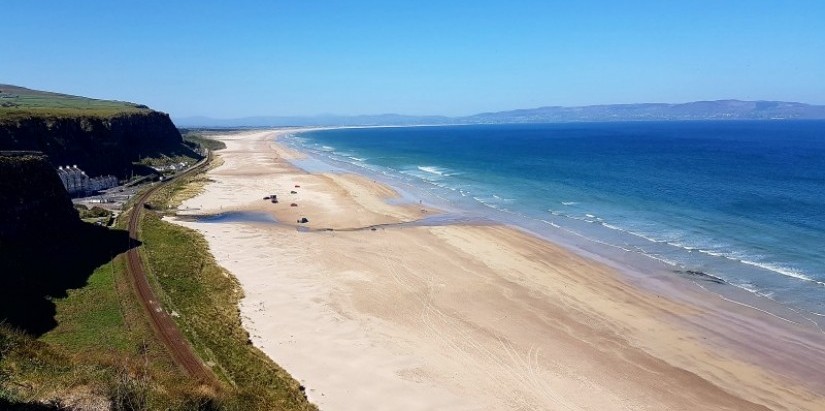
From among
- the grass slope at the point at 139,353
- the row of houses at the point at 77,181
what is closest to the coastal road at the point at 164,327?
the grass slope at the point at 139,353

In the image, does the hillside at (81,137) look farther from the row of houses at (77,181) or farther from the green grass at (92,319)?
the green grass at (92,319)

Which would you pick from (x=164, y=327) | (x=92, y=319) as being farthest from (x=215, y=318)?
(x=92, y=319)

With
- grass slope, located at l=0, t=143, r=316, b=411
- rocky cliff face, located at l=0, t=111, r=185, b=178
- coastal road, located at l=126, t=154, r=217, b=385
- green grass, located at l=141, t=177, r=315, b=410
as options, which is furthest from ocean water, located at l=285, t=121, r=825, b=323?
rocky cliff face, located at l=0, t=111, r=185, b=178

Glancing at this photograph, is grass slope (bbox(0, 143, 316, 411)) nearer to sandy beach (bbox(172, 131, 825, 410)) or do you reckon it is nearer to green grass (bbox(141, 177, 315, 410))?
green grass (bbox(141, 177, 315, 410))

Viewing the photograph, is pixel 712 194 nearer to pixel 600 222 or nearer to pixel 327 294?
pixel 600 222

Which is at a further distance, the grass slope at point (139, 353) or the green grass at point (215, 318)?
the green grass at point (215, 318)

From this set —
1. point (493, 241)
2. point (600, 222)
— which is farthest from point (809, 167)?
point (493, 241)
